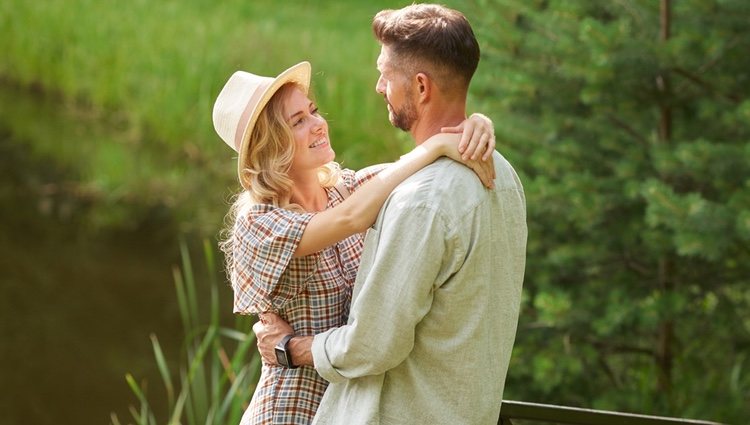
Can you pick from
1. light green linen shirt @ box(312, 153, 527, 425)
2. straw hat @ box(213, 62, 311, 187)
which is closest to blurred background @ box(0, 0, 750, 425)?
straw hat @ box(213, 62, 311, 187)

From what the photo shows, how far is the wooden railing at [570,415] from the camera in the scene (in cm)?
240

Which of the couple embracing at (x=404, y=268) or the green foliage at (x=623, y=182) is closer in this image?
the couple embracing at (x=404, y=268)

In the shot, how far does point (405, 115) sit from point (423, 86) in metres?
0.08

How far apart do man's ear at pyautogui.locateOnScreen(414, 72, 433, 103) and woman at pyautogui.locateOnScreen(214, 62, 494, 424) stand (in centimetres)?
9

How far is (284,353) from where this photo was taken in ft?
7.64

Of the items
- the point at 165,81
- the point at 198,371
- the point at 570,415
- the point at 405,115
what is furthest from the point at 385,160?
the point at 405,115

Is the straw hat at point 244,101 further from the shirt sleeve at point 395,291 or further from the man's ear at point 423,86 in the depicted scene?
the shirt sleeve at point 395,291

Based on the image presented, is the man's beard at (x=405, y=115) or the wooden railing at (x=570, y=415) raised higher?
the man's beard at (x=405, y=115)

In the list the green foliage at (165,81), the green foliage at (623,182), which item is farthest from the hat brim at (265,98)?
the green foliage at (165,81)

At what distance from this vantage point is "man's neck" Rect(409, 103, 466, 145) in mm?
2230

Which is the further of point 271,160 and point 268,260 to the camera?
point 271,160

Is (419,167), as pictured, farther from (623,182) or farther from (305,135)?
(623,182)

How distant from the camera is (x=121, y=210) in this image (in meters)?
8.37

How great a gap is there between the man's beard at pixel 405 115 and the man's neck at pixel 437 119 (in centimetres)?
1
